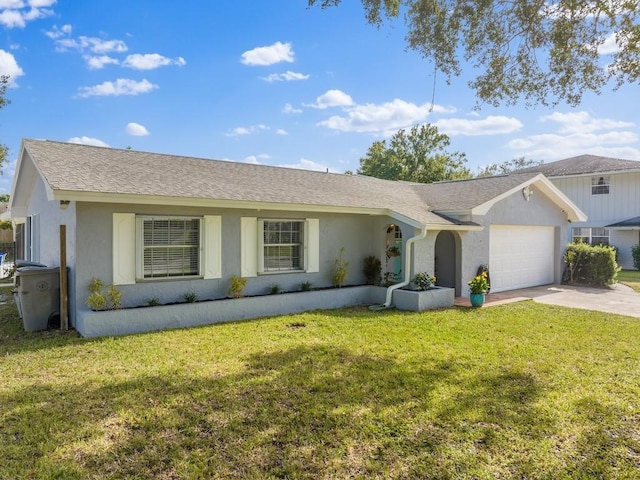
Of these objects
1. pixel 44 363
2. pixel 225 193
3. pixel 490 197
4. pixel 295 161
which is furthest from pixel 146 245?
pixel 295 161

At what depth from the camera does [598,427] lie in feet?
14.6

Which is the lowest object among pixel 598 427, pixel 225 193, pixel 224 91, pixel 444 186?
pixel 598 427

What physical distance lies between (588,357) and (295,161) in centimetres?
2528

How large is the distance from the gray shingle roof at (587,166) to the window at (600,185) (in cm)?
60

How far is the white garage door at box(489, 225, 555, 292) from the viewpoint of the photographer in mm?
14180

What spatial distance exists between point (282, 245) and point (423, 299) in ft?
13.4

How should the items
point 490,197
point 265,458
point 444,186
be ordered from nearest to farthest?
point 265,458, point 490,197, point 444,186

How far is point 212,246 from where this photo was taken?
384 inches

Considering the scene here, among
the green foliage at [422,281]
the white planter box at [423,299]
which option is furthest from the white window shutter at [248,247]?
the green foliage at [422,281]

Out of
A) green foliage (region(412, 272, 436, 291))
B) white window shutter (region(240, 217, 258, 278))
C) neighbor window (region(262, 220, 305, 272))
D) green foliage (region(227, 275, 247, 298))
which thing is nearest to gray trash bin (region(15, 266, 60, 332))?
green foliage (region(227, 275, 247, 298))

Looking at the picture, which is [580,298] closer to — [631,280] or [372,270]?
[372,270]

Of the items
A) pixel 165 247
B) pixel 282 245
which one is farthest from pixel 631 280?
pixel 165 247

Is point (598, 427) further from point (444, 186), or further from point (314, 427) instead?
point (444, 186)

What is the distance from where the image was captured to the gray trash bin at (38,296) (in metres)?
8.33
